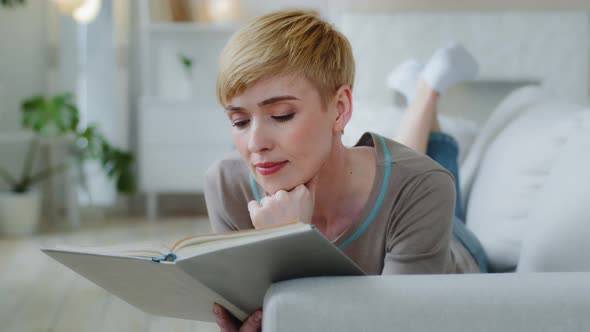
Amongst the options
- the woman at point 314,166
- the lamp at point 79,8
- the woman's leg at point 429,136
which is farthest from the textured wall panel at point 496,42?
the woman at point 314,166

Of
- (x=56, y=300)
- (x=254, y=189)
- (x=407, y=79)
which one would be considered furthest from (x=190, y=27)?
(x=254, y=189)

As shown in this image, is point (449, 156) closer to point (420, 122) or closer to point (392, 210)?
point (420, 122)

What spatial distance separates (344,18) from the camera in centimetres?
393

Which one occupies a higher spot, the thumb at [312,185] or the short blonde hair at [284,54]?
the short blonde hair at [284,54]

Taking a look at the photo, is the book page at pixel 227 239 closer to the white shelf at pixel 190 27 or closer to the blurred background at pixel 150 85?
the blurred background at pixel 150 85

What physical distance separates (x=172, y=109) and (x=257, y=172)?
374 centimetres

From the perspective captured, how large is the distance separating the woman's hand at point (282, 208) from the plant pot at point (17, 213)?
3411 mm

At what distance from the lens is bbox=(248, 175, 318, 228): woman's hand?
1.21 meters

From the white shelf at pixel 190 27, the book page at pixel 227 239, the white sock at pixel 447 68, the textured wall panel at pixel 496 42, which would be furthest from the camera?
the white shelf at pixel 190 27

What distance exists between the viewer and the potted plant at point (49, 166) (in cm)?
432

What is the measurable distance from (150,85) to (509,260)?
3.79 m

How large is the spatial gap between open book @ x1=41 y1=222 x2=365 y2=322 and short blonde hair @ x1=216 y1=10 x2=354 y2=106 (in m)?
0.30

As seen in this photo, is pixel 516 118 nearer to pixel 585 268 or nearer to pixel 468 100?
pixel 585 268

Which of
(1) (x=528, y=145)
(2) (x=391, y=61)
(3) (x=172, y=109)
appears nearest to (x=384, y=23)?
(2) (x=391, y=61)
